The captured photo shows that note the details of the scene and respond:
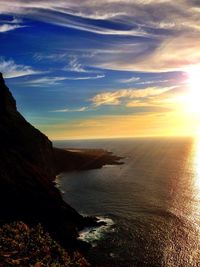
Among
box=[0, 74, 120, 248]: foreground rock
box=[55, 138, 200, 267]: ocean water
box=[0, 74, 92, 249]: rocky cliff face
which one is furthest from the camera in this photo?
box=[0, 74, 92, 249]: rocky cliff face

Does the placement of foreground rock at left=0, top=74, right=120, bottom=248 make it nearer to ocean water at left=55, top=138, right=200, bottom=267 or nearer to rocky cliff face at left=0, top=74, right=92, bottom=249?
rocky cliff face at left=0, top=74, right=92, bottom=249

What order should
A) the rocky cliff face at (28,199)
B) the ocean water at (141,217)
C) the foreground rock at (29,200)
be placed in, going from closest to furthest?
the ocean water at (141,217) → the foreground rock at (29,200) → the rocky cliff face at (28,199)

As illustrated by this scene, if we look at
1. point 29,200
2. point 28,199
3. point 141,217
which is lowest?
point 141,217

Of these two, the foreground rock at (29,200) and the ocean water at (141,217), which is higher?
the foreground rock at (29,200)

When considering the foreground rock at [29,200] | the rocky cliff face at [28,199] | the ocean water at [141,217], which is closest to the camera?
the ocean water at [141,217]

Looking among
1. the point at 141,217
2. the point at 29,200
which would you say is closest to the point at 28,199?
the point at 29,200

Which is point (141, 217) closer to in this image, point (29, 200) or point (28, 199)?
point (29, 200)

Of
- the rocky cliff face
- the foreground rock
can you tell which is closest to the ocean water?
the foreground rock

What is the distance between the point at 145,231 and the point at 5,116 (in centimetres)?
5740

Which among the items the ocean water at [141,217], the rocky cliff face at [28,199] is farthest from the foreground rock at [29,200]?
the ocean water at [141,217]

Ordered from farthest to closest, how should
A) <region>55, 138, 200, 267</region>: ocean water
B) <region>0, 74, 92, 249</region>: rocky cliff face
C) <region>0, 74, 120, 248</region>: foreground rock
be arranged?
1. <region>0, 74, 92, 249</region>: rocky cliff face
2. <region>0, 74, 120, 248</region>: foreground rock
3. <region>55, 138, 200, 267</region>: ocean water

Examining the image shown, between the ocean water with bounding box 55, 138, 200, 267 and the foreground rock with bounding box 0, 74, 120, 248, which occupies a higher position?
the foreground rock with bounding box 0, 74, 120, 248

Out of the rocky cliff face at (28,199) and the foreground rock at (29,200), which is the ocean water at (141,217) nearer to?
the foreground rock at (29,200)

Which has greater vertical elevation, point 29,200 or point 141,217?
point 29,200
